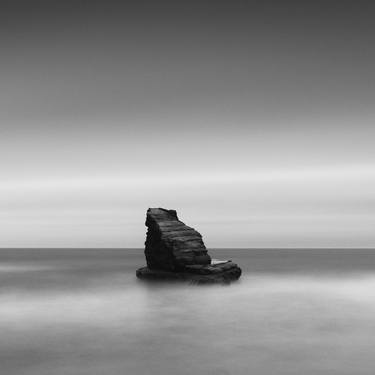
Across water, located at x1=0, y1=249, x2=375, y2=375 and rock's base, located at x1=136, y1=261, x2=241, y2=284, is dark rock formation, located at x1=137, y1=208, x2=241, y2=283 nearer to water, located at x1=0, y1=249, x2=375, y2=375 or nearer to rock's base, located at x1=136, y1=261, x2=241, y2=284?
rock's base, located at x1=136, y1=261, x2=241, y2=284

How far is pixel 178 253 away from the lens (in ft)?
214

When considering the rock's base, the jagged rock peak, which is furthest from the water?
the jagged rock peak

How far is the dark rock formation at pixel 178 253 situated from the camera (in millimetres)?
65812

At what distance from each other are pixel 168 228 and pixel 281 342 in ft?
113

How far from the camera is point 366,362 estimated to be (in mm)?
29672

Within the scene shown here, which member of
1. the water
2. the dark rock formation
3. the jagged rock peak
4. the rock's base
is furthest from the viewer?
the rock's base

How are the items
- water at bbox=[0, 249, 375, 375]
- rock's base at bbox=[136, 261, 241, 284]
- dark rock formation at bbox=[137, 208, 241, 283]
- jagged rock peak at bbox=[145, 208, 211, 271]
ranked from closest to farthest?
1. water at bbox=[0, 249, 375, 375]
2. jagged rock peak at bbox=[145, 208, 211, 271]
3. dark rock formation at bbox=[137, 208, 241, 283]
4. rock's base at bbox=[136, 261, 241, 284]

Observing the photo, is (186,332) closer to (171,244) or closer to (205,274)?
(171,244)

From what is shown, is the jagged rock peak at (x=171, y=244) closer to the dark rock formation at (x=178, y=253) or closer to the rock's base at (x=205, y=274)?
the dark rock formation at (x=178, y=253)

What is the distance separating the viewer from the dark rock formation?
65.8 metres

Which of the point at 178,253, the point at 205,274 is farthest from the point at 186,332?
the point at 205,274

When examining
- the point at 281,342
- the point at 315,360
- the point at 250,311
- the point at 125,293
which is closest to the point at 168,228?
the point at 125,293

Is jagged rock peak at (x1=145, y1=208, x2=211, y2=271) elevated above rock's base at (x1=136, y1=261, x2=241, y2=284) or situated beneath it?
elevated above

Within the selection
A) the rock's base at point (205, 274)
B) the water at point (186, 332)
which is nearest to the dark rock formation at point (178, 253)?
the rock's base at point (205, 274)
